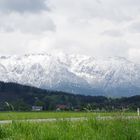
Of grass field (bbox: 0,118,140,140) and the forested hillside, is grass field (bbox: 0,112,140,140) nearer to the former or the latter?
grass field (bbox: 0,118,140,140)

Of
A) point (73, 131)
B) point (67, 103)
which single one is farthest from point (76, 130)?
point (67, 103)

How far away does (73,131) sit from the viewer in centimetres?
1495

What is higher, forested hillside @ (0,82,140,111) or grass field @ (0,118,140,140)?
forested hillside @ (0,82,140,111)

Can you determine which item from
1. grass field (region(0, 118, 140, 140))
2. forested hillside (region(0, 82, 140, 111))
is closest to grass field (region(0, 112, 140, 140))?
grass field (region(0, 118, 140, 140))

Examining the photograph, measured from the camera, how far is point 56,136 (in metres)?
13.9

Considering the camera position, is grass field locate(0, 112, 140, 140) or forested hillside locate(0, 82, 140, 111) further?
forested hillside locate(0, 82, 140, 111)

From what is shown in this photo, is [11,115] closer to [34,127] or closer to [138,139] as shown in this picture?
[34,127]

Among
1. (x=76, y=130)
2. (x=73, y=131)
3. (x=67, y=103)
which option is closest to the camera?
(x=73, y=131)

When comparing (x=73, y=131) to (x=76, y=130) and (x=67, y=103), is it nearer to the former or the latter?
(x=76, y=130)

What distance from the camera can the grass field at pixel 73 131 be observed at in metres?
13.8

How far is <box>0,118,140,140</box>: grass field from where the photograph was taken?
13827mm

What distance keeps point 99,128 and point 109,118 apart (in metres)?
1.13

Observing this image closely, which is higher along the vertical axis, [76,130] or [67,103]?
[67,103]

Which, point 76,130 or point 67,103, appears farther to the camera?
point 67,103
